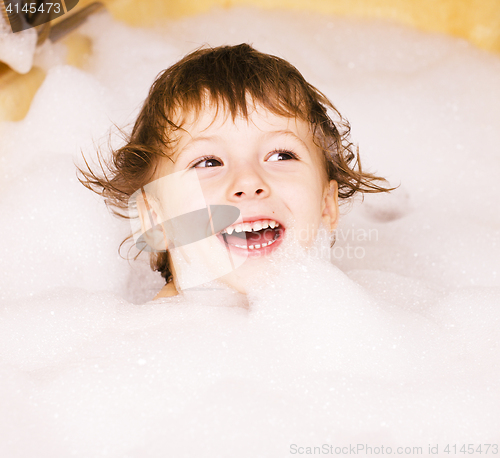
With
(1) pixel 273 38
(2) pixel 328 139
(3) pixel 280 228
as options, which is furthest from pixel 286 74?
(1) pixel 273 38

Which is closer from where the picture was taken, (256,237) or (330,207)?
(256,237)

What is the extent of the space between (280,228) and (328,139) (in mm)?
262

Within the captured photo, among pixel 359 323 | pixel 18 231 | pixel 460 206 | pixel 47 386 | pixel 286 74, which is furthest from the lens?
pixel 460 206

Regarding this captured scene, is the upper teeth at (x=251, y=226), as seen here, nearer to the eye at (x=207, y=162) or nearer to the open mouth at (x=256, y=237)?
the open mouth at (x=256, y=237)

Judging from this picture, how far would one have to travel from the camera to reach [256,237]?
1029 millimetres

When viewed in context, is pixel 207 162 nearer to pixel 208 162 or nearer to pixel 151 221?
pixel 208 162

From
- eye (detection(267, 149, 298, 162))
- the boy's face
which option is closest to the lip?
the boy's face

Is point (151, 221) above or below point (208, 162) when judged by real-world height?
below

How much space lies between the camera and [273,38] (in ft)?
5.17

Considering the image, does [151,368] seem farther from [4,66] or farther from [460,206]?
[460,206]

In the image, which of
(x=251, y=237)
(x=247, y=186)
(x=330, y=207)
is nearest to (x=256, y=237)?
(x=251, y=237)

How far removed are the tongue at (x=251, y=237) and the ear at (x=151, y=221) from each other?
6.9 inches

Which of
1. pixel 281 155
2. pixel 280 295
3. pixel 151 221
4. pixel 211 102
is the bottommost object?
pixel 280 295

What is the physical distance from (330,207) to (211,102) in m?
0.35
